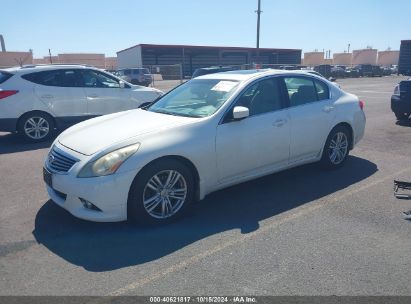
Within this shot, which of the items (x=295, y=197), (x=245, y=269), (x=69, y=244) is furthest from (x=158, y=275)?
(x=295, y=197)

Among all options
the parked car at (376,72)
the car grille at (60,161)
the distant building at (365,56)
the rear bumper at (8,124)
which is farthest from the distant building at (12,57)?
the distant building at (365,56)

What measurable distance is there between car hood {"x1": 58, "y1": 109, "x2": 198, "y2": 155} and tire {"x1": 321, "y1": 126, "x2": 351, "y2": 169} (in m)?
2.44

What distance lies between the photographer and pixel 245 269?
3.12 metres

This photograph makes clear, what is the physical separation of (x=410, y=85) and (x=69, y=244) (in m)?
9.77

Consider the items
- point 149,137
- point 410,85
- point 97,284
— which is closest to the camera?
point 97,284

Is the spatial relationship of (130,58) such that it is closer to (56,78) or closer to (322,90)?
(56,78)

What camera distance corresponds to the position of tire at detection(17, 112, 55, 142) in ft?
26.5

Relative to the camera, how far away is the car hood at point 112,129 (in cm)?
387

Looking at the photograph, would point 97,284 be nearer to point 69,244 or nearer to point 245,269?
point 69,244

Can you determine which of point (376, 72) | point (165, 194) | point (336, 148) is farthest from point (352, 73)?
point (165, 194)

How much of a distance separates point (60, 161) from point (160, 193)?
112 cm

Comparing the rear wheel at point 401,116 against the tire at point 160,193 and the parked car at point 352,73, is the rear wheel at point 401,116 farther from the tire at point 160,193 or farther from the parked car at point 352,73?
the parked car at point 352,73

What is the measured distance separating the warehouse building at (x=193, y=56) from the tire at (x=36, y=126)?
4677cm

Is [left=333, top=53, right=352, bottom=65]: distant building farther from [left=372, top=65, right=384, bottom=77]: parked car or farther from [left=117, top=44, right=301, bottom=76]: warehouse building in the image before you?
[left=372, top=65, right=384, bottom=77]: parked car
